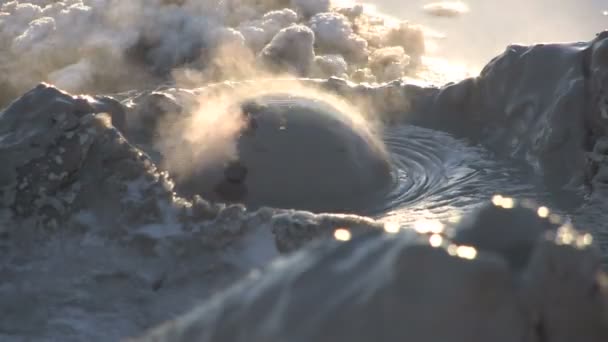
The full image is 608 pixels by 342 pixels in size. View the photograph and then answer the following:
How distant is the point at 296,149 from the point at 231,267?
1078mm

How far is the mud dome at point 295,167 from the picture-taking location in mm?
3480

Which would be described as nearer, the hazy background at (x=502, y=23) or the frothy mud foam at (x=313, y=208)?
the frothy mud foam at (x=313, y=208)

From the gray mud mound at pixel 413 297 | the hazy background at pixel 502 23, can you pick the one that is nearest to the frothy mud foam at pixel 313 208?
the gray mud mound at pixel 413 297

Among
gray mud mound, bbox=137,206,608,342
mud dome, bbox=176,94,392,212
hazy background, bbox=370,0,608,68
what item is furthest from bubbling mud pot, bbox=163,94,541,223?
hazy background, bbox=370,0,608,68

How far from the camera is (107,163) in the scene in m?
2.84

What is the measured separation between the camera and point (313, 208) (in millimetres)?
3469

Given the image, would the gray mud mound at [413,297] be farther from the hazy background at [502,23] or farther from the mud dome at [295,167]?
the hazy background at [502,23]

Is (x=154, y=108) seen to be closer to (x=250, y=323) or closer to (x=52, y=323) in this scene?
(x=52, y=323)

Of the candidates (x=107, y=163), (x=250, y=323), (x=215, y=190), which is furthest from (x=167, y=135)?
(x=250, y=323)

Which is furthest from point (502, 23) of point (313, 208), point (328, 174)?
point (313, 208)

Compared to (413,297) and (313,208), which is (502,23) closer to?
(313,208)

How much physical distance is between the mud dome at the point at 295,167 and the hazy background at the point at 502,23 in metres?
2.90

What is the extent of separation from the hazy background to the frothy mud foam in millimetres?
1601

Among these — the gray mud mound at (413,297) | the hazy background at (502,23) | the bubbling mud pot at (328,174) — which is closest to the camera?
the gray mud mound at (413,297)
